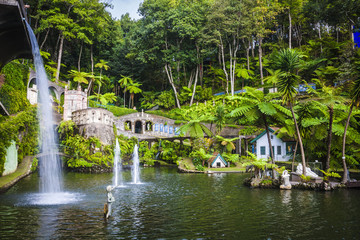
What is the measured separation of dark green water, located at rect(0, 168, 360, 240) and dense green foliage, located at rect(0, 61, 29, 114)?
11.2m

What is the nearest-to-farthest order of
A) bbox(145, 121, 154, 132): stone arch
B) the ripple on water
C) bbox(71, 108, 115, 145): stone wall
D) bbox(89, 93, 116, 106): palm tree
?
the ripple on water → bbox(71, 108, 115, 145): stone wall → bbox(145, 121, 154, 132): stone arch → bbox(89, 93, 116, 106): palm tree

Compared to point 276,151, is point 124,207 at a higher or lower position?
lower

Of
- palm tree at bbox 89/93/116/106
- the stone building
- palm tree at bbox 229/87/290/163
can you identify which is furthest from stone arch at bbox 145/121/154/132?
palm tree at bbox 229/87/290/163

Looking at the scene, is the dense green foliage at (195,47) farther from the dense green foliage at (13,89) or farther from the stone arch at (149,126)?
the stone arch at (149,126)

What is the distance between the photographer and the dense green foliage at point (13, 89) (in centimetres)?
2302

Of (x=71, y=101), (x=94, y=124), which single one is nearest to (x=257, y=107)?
(x=94, y=124)

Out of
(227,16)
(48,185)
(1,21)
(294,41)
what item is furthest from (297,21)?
(1,21)

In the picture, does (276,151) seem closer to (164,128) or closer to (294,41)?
(164,128)

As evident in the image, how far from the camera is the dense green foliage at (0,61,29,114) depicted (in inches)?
906

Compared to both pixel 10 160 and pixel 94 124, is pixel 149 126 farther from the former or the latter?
Answer: pixel 10 160

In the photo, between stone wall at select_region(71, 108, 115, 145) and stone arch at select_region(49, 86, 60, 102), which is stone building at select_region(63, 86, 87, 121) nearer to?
stone wall at select_region(71, 108, 115, 145)

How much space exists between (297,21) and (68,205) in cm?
4558

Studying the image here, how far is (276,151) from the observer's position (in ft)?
101

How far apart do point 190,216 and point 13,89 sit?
22.8 meters
